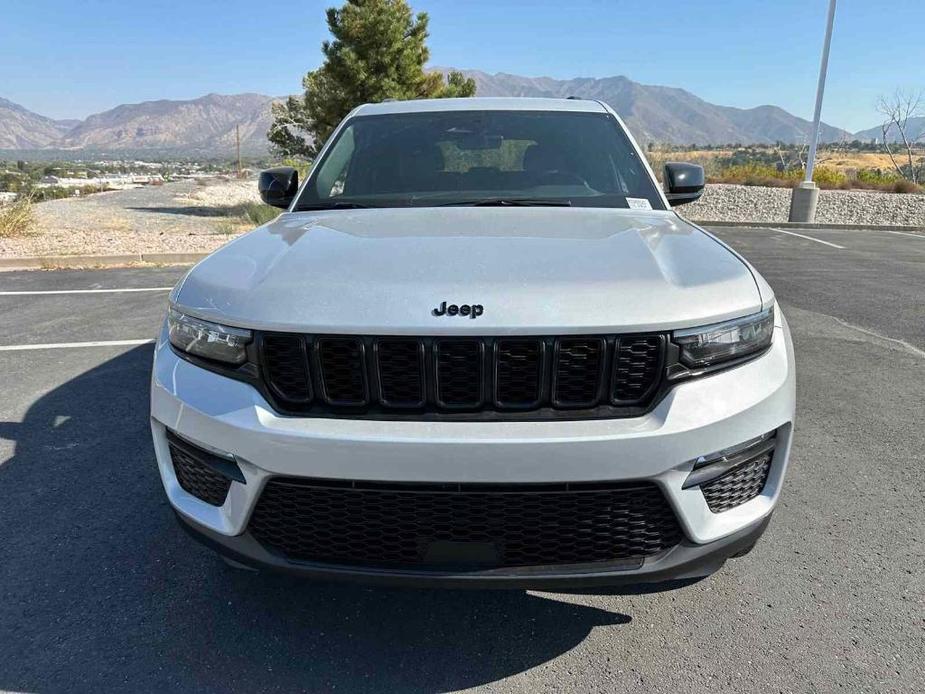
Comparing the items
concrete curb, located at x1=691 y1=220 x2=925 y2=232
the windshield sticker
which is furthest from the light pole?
the windshield sticker

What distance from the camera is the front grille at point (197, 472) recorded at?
1.93 m

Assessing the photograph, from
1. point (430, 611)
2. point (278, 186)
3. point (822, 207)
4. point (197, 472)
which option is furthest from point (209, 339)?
point (822, 207)

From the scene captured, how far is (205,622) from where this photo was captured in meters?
2.27

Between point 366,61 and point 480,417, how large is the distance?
17366 mm

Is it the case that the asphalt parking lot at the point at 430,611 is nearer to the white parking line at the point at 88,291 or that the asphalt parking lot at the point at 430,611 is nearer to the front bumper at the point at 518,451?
the front bumper at the point at 518,451

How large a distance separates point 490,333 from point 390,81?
17048 mm

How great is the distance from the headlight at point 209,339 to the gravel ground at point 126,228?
8940mm

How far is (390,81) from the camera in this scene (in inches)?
677

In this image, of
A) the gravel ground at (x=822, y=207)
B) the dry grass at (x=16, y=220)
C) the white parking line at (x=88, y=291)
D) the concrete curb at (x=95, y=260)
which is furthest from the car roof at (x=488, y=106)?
the gravel ground at (x=822, y=207)

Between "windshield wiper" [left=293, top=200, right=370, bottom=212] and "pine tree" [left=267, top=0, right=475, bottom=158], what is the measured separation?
48.1ft

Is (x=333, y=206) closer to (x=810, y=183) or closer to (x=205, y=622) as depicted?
(x=205, y=622)

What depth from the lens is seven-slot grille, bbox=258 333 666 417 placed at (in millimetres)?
1784

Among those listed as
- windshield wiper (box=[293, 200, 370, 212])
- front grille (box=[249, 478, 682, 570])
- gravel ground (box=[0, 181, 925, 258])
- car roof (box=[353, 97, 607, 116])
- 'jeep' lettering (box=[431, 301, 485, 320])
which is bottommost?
gravel ground (box=[0, 181, 925, 258])

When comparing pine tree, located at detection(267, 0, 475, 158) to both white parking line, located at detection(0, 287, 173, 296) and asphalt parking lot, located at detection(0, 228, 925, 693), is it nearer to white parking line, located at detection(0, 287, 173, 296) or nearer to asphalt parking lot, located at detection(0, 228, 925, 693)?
white parking line, located at detection(0, 287, 173, 296)
